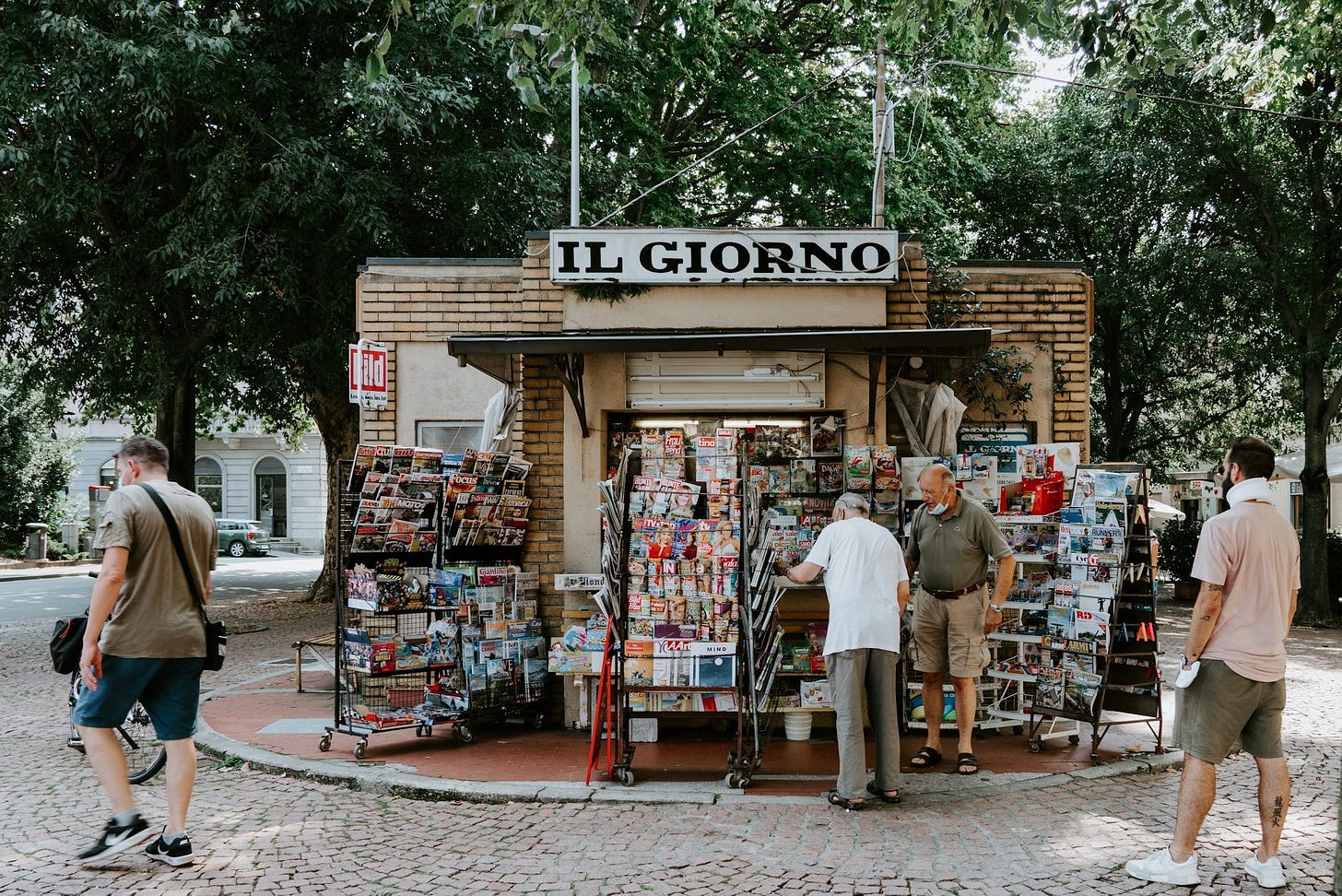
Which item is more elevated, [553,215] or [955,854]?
[553,215]

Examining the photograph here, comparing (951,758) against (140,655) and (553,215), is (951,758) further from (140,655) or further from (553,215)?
(553,215)

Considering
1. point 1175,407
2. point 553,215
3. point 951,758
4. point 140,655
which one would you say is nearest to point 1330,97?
point 1175,407

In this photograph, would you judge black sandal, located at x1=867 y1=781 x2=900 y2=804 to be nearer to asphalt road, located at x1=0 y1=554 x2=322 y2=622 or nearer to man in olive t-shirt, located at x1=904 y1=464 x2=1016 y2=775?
man in olive t-shirt, located at x1=904 y1=464 x2=1016 y2=775

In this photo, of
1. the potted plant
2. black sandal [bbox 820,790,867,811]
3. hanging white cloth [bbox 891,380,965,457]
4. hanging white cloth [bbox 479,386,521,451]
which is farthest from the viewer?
the potted plant

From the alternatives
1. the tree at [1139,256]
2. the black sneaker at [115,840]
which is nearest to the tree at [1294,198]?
the tree at [1139,256]

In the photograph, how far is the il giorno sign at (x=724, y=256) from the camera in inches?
327

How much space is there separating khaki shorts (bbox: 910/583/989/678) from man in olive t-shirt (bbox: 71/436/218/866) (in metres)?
4.57

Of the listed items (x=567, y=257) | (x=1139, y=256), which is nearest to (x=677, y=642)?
(x=567, y=257)

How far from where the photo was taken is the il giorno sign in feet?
27.3

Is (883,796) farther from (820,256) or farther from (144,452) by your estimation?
(144,452)

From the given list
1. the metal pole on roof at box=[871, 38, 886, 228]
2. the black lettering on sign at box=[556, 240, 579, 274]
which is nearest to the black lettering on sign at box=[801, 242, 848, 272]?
the black lettering on sign at box=[556, 240, 579, 274]

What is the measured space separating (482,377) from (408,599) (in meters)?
2.60

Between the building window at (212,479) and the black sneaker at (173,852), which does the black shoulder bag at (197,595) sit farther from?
the building window at (212,479)

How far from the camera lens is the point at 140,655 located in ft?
16.3
